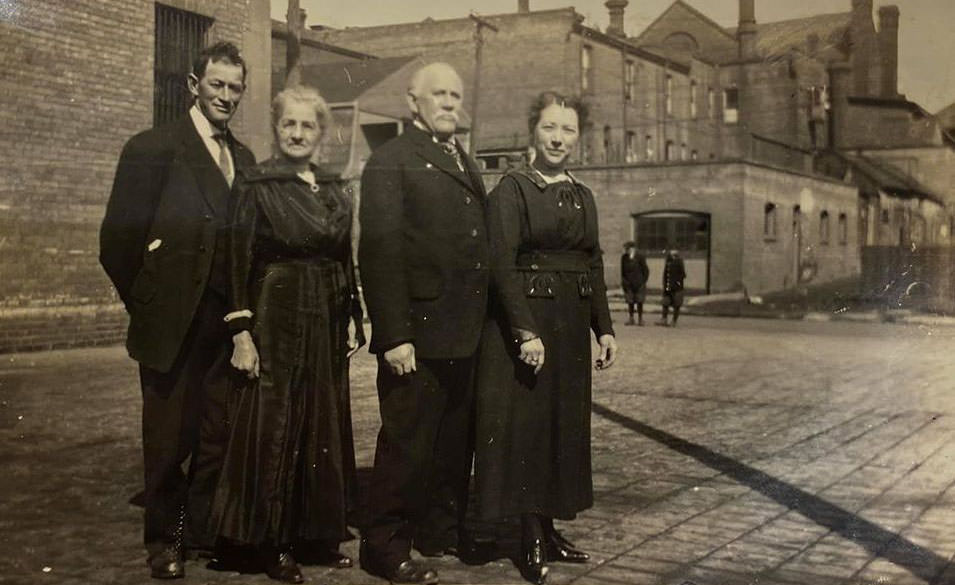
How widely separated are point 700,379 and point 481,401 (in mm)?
6965

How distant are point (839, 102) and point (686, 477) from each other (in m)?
11.7

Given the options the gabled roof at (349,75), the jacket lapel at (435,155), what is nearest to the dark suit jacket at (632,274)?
the gabled roof at (349,75)

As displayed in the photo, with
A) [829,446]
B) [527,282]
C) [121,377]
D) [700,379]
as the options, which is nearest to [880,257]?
[700,379]

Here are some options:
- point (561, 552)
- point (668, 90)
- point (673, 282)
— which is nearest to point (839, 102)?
point (668, 90)

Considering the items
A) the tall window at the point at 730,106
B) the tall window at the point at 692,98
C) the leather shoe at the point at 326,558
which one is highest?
the tall window at the point at 730,106

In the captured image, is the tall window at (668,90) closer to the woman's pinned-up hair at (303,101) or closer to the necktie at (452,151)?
the necktie at (452,151)

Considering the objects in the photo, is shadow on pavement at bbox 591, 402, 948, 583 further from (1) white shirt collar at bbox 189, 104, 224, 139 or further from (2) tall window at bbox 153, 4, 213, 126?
(2) tall window at bbox 153, 4, 213, 126

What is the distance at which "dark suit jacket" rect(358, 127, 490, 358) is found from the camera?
12.3 ft

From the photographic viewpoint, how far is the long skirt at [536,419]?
396 centimetres

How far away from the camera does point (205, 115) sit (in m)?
3.86

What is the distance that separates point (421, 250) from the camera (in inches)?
151

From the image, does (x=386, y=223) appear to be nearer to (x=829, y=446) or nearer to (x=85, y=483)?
(x=85, y=483)

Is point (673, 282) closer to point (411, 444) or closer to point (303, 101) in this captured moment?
point (411, 444)

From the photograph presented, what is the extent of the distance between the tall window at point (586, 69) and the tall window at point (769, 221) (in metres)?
17.4
